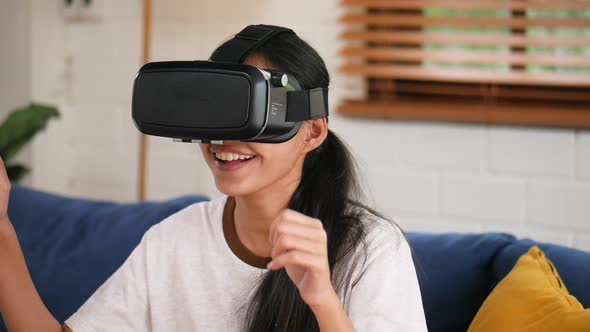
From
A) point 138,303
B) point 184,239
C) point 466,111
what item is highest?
point 466,111

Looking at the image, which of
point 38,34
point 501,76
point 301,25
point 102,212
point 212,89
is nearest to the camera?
point 212,89

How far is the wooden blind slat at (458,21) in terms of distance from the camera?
2252 mm

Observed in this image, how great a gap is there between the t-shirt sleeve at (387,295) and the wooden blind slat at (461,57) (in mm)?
1115

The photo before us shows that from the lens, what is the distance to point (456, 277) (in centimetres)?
162

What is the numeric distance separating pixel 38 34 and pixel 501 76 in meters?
1.51

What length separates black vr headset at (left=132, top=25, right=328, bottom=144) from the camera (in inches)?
44.1

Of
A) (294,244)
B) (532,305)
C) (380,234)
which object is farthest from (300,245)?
(532,305)

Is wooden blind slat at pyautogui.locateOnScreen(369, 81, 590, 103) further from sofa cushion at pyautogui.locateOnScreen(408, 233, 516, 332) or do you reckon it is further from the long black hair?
the long black hair

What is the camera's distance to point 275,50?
134 centimetres

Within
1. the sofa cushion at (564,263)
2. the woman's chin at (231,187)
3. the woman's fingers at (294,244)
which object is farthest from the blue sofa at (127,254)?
the woman's fingers at (294,244)

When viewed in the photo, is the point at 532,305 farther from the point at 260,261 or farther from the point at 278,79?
the point at 278,79

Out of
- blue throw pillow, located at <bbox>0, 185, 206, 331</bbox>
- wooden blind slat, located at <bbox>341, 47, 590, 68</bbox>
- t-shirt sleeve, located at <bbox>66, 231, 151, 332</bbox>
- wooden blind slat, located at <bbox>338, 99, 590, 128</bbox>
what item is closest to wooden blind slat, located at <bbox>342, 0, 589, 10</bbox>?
wooden blind slat, located at <bbox>341, 47, 590, 68</bbox>

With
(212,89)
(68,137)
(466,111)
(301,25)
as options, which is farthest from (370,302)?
(68,137)

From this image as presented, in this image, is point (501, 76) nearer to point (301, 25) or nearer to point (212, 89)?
point (301, 25)
